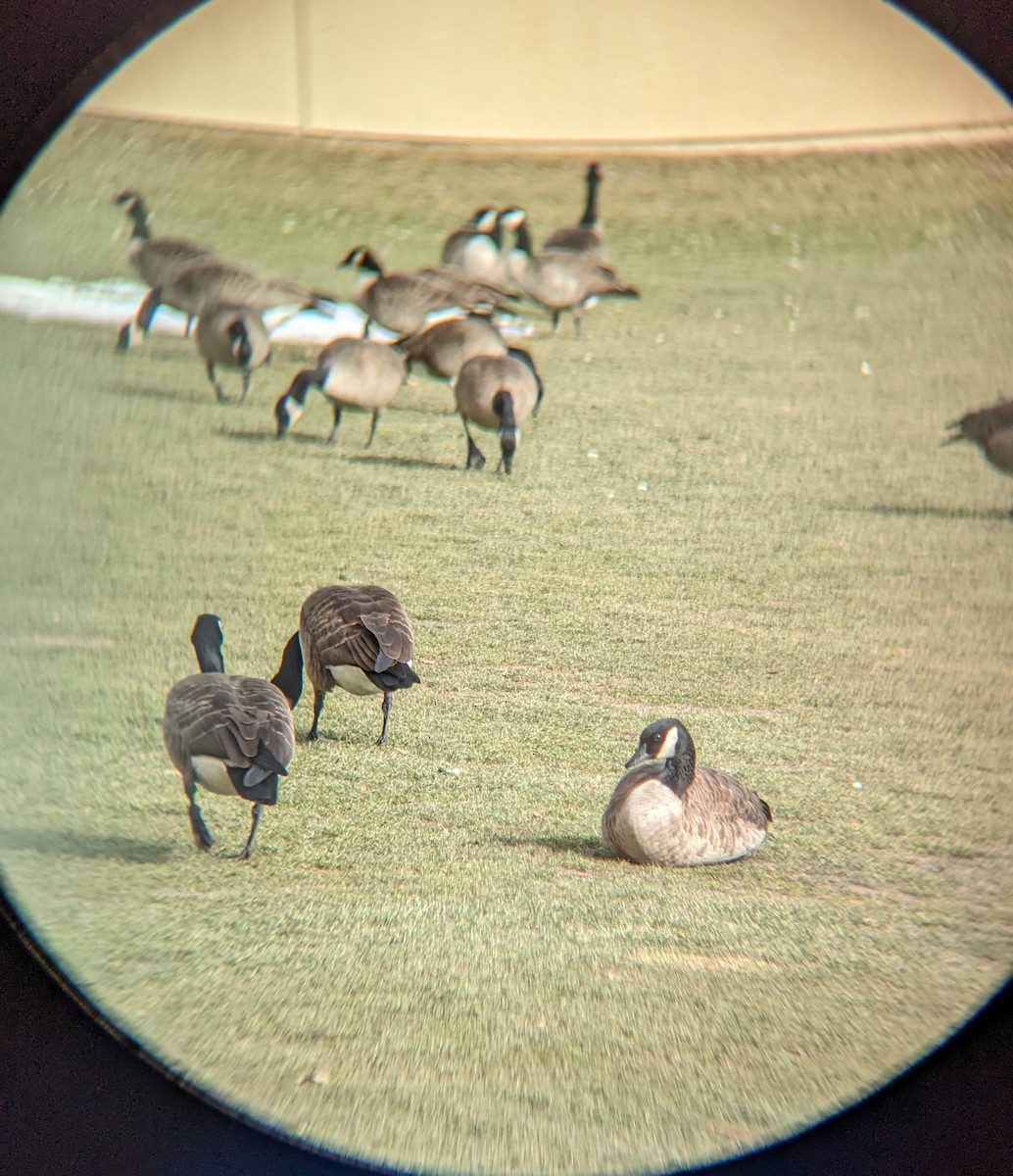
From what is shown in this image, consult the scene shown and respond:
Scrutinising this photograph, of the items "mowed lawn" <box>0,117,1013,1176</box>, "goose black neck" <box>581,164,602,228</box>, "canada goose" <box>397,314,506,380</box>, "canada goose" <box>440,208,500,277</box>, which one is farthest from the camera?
"canada goose" <box>397,314,506,380</box>

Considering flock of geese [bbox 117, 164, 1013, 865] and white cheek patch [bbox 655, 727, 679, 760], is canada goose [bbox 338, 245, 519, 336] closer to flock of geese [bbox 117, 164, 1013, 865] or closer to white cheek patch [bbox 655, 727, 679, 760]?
flock of geese [bbox 117, 164, 1013, 865]

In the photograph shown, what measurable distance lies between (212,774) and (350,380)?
1823mm

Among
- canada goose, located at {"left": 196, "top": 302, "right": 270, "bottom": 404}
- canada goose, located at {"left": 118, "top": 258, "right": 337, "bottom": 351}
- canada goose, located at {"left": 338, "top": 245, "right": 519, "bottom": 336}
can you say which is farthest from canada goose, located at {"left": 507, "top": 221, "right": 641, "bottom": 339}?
canada goose, located at {"left": 196, "top": 302, "right": 270, "bottom": 404}

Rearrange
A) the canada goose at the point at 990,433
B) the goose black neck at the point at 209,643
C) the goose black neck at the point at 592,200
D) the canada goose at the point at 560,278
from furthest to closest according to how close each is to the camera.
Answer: the canada goose at the point at 560,278
the canada goose at the point at 990,433
the goose black neck at the point at 592,200
the goose black neck at the point at 209,643

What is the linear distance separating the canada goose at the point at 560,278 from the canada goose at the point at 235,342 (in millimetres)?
738

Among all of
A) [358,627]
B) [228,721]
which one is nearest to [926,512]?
[358,627]

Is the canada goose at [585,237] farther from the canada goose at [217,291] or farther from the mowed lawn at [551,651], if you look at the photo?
the canada goose at [217,291]

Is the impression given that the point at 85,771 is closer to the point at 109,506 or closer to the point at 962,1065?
the point at 109,506

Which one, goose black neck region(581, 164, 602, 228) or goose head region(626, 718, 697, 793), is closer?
goose head region(626, 718, 697, 793)

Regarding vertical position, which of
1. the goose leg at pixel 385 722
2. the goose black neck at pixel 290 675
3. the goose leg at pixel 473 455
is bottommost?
the goose leg at pixel 473 455

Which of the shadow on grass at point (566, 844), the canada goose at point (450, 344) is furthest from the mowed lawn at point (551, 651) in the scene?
the canada goose at point (450, 344)

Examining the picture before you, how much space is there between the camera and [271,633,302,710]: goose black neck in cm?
229

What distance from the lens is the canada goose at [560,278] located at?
3.59 m

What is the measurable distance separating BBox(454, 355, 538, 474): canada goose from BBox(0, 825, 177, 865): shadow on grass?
1.59 metres
